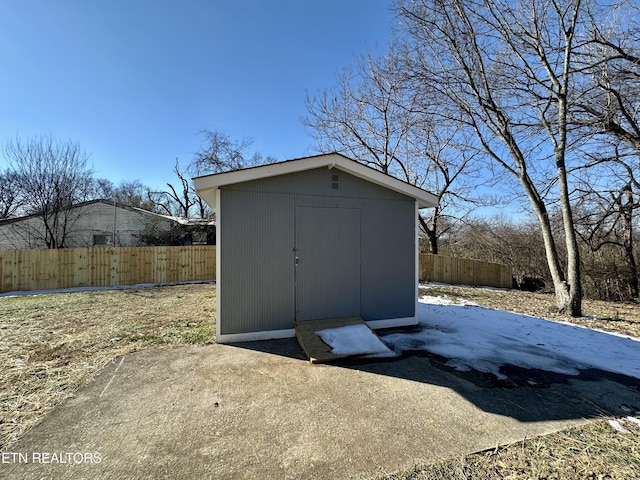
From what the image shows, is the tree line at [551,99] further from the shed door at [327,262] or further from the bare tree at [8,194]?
the bare tree at [8,194]

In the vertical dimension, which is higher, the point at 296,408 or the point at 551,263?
the point at 551,263

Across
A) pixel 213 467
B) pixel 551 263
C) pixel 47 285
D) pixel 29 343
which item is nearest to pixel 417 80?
pixel 551 263

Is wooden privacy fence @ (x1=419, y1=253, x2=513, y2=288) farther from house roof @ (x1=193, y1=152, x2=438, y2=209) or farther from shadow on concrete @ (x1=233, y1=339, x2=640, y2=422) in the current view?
shadow on concrete @ (x1=233, y1=339, x2=640, y2=422)

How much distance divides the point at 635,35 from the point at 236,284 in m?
9.27

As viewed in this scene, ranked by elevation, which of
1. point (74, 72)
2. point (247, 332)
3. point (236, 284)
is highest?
point (74, 72)

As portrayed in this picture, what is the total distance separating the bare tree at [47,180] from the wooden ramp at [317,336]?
12.8 m

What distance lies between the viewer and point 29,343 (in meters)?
3.95

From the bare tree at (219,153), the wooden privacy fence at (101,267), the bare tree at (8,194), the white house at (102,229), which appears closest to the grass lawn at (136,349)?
the wooden privacy fence at (101,267)

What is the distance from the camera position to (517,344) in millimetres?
4090

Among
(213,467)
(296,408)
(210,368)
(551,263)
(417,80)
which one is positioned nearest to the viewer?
(213,467)

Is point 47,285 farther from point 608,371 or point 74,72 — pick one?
point 608,371

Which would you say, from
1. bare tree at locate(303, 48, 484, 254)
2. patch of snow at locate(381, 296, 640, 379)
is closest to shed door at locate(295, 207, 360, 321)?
patch of snow at locate(381, 296, 640, 379)

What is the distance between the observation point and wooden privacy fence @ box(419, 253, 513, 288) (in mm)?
12148

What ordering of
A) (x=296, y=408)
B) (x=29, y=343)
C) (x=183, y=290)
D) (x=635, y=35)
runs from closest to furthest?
(x=296, y=408) < (x=29, y=343) < (x=635, y=35) < (x=183, y=290)
